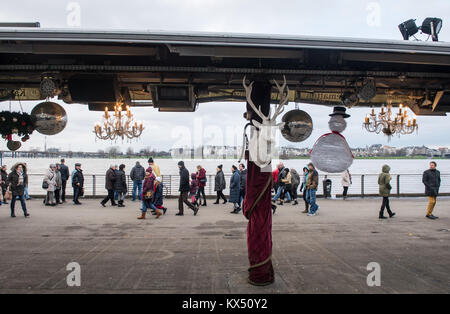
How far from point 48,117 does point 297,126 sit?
14.3ft

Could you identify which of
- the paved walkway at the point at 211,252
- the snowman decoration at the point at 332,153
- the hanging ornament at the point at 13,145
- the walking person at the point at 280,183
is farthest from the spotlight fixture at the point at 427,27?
the hanging ornament at the point at 13,145

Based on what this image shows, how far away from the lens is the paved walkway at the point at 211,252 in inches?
177

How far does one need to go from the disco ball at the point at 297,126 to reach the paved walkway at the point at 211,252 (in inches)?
97.3

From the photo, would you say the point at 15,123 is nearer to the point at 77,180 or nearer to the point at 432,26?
the point at 77,180

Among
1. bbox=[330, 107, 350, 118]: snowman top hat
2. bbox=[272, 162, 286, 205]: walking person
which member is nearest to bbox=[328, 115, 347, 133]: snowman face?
bbox=[330, 107, 350, 118]: snowman top hat

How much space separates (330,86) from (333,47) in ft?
7.57

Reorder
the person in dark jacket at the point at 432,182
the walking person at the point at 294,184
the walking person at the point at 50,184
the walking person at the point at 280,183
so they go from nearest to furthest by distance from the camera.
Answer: the person in dark jacket at the point at 432,182 → the walking person at the point at 50,184 → the walking person at the point at 280,183 → the walking person at the point at 294,184

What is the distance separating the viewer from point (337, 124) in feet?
14.7

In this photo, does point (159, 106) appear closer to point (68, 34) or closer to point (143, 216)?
point (68, 34)

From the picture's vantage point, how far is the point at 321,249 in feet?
20.7

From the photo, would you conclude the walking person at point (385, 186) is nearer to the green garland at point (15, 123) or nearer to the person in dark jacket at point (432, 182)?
the person in dark jacket at point (432, 182)

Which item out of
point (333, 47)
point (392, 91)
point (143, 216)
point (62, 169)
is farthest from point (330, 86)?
point (62, 169)

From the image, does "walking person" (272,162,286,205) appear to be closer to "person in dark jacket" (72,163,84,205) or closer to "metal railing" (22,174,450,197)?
"metal railing" (22,174,450,197)

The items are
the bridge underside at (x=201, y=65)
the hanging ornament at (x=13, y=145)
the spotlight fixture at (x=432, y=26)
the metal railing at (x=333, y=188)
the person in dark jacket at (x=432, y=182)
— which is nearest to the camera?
the bridge underside at (x=201, y=65)
